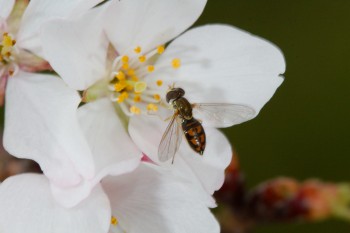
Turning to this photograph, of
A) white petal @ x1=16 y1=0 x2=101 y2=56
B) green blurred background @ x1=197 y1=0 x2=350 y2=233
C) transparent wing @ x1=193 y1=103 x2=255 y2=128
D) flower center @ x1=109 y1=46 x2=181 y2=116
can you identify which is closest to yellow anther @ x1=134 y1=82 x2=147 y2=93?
flower center @ x1=109 y1=46 x2=181 y2=116

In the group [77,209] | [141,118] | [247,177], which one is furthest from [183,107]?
[247,177]

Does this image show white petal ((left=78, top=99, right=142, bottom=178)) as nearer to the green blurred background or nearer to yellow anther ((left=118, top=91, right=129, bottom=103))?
yellow anther ((left=118, top=91, right=129, bottom=103))

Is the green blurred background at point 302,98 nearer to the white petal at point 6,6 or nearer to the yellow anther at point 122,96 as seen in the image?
the yellow anther at point 122,96

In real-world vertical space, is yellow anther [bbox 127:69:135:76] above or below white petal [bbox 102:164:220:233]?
above

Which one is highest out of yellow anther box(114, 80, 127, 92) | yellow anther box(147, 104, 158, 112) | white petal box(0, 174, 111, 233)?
yellow anther box(114, 80, 127, 92)

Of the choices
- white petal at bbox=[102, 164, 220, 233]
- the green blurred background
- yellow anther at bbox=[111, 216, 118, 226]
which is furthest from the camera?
the green blurred background

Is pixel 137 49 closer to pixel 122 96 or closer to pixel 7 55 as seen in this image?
pixel 122 96

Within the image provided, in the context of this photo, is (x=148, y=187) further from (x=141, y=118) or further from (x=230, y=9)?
(x=230, y=9)
